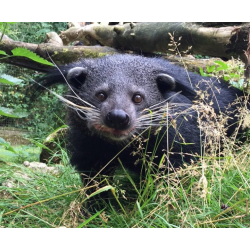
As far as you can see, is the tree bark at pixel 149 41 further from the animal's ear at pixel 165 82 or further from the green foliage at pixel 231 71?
the animal's ear at pixel 165 82

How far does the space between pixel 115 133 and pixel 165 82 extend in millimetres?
568

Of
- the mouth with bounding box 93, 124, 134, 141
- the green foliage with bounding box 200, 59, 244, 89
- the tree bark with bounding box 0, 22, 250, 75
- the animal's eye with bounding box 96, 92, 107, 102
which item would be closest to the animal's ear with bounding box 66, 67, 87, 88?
the animal's eye with bounding box 96, 92, 107, 102

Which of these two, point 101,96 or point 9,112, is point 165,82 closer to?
point 101,96

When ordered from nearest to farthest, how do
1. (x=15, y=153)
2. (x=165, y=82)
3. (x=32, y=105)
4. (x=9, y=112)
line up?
(x=165, y=82), (x=9, y=112), (x=15, y=153), (x=32, y=105)

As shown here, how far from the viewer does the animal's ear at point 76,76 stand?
255cm

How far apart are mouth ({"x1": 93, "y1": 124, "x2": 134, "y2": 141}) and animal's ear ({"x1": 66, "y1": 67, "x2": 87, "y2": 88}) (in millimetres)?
429

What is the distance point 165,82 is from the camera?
2.53 meters

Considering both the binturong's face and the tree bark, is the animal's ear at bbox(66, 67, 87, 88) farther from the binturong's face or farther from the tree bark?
the tree bark

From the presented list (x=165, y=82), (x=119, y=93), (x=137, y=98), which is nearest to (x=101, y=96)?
(x=119, y=93)

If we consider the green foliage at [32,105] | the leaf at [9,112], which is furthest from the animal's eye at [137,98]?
the green foliage at [32,105]

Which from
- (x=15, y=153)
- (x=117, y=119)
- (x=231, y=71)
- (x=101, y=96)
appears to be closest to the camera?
(x=117, y=119)

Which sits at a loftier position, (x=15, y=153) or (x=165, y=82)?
(x=165, y=82)
